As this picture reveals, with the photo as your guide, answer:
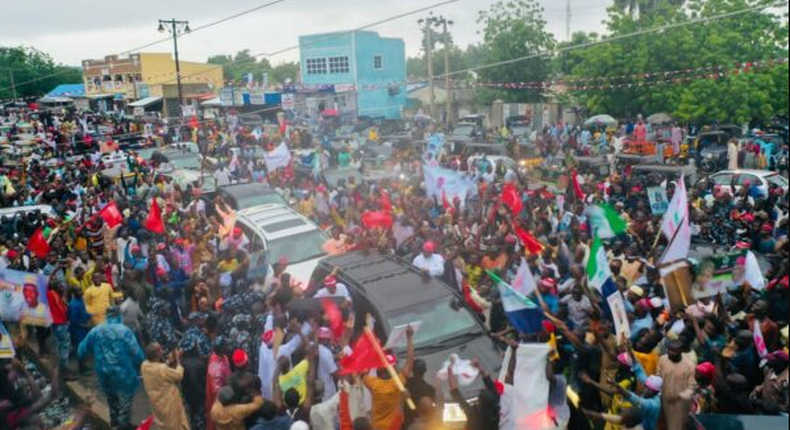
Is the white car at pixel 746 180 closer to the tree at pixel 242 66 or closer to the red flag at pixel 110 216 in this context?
the red flag at pixel 110 216

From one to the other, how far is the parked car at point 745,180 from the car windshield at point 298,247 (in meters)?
9.66

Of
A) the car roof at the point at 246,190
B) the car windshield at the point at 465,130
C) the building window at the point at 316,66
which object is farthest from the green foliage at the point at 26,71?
the car roof at the point at 246,190

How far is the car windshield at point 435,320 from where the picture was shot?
7.42m

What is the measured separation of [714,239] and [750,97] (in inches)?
798

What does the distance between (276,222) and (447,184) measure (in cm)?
361

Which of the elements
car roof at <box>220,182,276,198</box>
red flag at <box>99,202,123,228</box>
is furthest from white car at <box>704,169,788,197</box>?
red flag at <box>99,202,123,228</box>

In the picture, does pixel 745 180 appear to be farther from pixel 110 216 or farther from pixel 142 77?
pixel 142 77

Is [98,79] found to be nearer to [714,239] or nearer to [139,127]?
[139,127]

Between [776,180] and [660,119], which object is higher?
[660,119]

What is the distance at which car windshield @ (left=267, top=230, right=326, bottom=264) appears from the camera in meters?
11.1

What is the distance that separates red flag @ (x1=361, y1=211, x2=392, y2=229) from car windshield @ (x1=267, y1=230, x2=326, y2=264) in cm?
121

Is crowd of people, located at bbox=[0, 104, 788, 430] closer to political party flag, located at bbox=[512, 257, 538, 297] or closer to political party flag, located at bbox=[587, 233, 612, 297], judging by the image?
political party flag, located at bbox=[587, 233, 612, 297]

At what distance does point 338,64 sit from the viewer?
Answer: 169 ft

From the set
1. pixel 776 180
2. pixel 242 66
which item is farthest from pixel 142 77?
pixel 776 180
